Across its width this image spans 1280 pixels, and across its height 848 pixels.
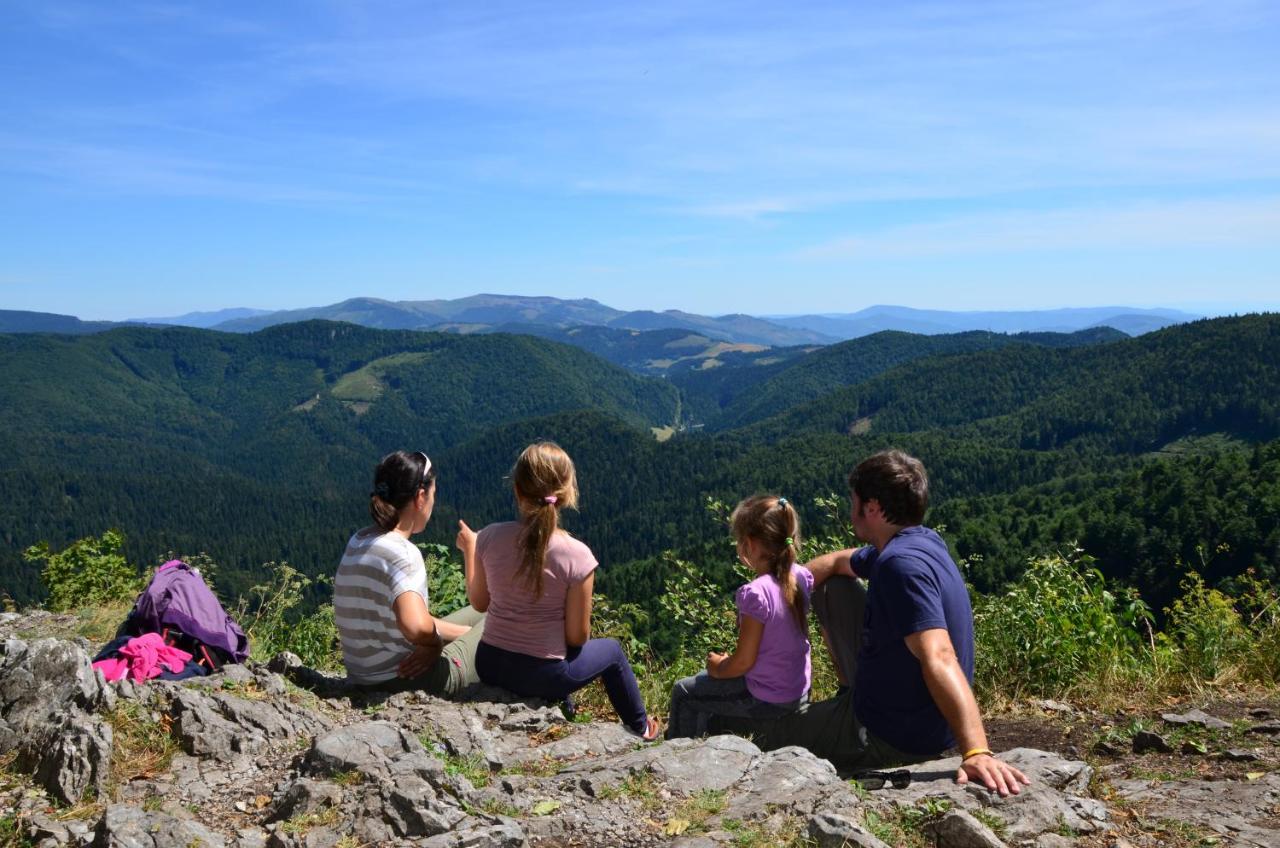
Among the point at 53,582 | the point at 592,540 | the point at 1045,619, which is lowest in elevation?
the point at 592,540

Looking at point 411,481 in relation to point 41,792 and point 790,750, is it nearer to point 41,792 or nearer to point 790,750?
point 41,792

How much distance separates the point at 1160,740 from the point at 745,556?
9.29 feet

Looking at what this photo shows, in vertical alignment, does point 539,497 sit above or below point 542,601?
above

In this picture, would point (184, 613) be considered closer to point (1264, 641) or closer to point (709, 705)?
point (709, 705)

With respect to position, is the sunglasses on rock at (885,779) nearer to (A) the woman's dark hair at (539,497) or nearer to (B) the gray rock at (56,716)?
(A) the woman's dark hair at (539,497)

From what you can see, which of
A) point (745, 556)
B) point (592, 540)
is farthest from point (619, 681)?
point (592, 540)

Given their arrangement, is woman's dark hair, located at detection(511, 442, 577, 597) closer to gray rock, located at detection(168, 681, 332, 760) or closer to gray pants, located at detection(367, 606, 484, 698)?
gray pants, located at detection(367, 606, 484, 698)

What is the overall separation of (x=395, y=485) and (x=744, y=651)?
271 cm

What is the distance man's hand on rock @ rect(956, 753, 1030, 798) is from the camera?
13.7 ft

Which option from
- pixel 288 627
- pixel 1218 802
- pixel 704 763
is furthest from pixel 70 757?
pixel 1218 802

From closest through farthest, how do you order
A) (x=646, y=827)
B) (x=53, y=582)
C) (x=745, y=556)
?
(x=646, y=827), (x=745, y=556), (x=53, y=582)

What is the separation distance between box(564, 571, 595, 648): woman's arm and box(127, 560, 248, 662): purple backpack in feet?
8.23

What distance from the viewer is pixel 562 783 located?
4.62 metres

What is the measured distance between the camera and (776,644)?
18.1 feet
